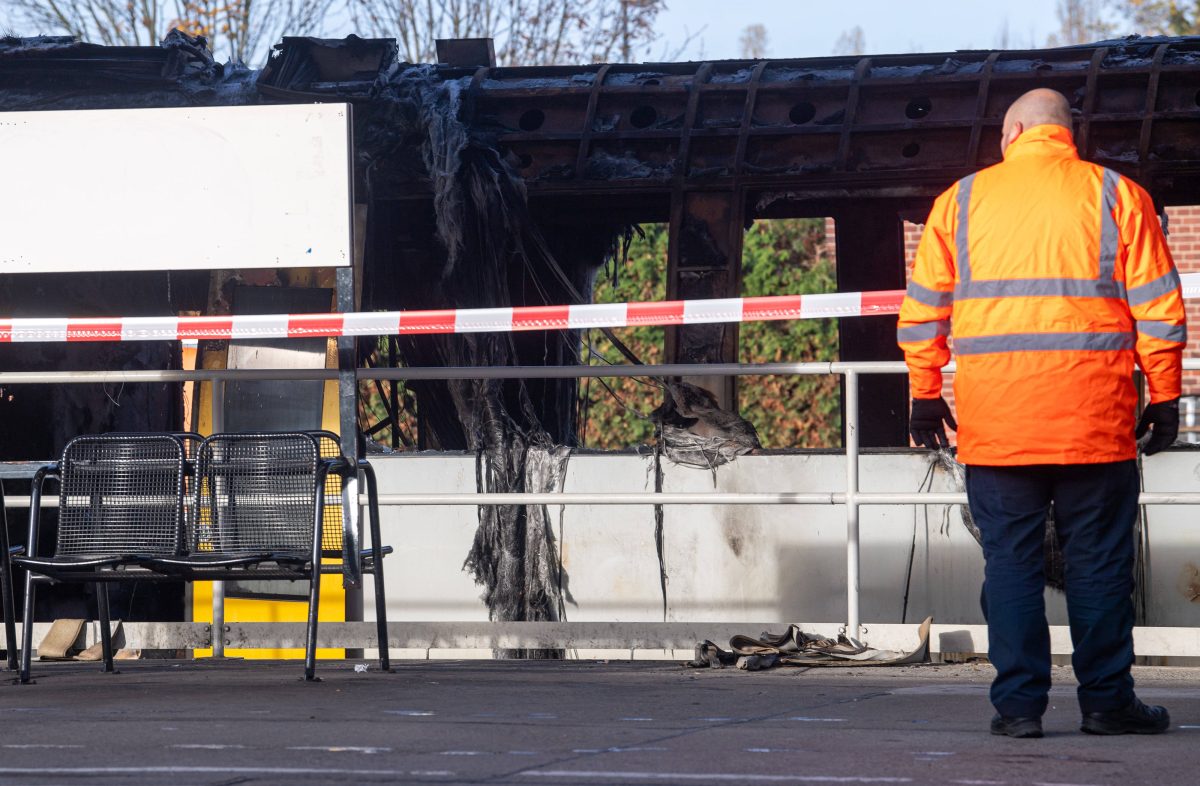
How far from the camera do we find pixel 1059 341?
4.14m

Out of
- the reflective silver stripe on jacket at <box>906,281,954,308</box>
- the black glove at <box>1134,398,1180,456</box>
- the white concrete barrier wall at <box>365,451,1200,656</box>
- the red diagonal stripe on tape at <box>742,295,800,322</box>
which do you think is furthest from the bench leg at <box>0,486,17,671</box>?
the black glove at <box>1134,398,1180,456</box>

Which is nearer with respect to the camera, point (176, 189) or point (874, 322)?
point (176, 189)

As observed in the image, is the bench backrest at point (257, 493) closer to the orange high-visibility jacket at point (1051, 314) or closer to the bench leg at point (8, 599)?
the bench leg at point (8, 599)

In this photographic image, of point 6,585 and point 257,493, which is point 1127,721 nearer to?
point 257,493

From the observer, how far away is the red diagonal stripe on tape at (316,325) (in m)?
6.60

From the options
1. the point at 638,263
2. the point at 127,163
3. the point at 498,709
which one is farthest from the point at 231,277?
the point at 638,263

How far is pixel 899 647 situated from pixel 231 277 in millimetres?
4158

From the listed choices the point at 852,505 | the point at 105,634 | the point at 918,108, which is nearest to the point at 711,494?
the point at 852,505

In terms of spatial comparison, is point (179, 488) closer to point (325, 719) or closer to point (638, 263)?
point (325, 719)

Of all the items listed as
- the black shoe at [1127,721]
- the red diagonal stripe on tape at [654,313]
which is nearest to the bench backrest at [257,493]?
the red diagonal stripe on tape at [654,313]

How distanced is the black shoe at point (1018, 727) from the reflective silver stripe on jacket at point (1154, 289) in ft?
3.49

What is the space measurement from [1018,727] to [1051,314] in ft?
3.35

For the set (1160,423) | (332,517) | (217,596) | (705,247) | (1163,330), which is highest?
(705,247)

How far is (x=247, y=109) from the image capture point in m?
6.67
